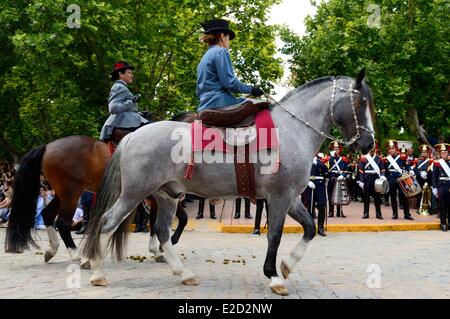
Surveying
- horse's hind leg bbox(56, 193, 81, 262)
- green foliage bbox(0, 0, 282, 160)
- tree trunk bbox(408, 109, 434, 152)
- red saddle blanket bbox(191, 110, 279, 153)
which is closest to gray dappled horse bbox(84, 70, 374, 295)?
red saddle blanket bbox(191, 110, 279, 153)

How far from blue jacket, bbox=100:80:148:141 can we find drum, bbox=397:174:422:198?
34.6 feet

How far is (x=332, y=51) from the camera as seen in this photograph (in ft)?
96.5

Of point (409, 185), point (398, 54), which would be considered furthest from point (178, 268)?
point (398, 54)

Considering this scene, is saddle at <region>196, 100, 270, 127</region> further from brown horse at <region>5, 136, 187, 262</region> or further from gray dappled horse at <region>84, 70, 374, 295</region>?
brown horse at <region>5, 136, 187, 262</region>

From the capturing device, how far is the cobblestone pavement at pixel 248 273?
258 inches

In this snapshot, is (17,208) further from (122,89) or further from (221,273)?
(221,273)

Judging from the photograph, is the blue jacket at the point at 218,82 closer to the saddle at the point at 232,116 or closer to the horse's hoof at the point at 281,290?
the saddle at the point at 232,116

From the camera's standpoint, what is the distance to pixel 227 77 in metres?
6.95

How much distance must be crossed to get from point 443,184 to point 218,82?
11.1m

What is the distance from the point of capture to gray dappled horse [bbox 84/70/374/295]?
681 cm

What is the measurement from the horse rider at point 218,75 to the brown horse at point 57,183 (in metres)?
2.99

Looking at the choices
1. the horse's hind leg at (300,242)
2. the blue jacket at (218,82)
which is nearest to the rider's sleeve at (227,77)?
the blue jacket at (218,82)

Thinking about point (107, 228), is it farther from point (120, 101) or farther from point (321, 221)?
point (321, 221)

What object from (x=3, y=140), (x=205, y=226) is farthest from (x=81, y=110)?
(x=3, y=140)
